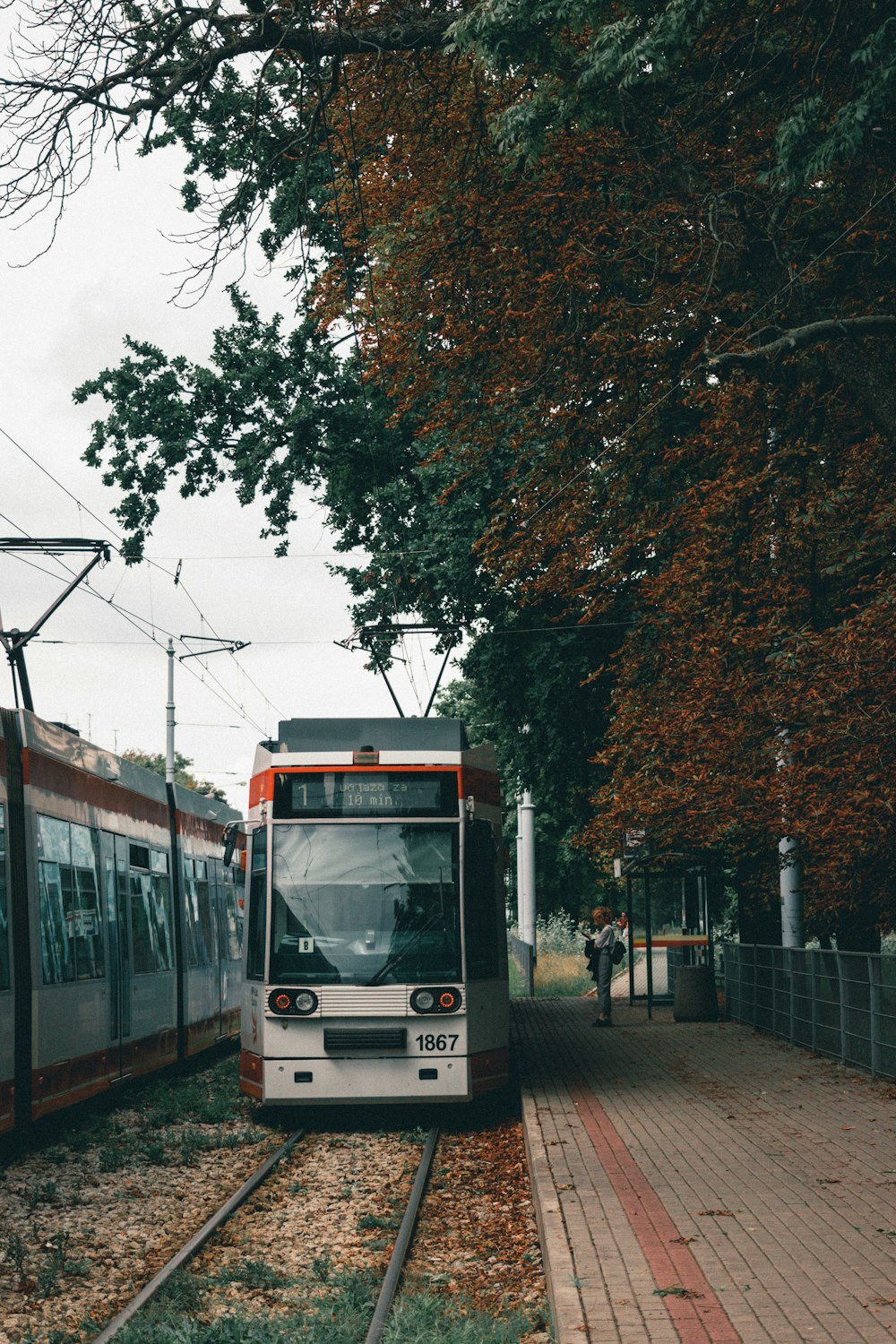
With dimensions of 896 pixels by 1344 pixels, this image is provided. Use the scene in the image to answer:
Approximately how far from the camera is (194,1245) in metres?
8.61

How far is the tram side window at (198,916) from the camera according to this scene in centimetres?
1975

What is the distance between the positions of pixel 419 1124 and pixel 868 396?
715cm

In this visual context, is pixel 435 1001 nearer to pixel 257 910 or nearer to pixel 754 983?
pixel 257 910

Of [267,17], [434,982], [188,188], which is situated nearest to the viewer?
[267,17]

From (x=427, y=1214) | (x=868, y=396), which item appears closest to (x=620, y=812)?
(x=868, y=396)

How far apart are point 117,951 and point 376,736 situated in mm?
3351

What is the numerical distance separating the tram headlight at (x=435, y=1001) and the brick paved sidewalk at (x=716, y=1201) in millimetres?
1106

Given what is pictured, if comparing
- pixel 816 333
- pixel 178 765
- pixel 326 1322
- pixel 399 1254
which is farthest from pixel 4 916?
pixel 178 765

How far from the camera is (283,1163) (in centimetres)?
1191

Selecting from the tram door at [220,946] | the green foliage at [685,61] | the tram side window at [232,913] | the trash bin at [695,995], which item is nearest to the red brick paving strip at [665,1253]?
the green foliage at [685,61]

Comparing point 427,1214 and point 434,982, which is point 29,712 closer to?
point 434,982

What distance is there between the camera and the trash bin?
83.3 ft

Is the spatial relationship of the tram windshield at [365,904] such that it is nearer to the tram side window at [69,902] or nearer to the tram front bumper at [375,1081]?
the tram front bumper at [375,1081]

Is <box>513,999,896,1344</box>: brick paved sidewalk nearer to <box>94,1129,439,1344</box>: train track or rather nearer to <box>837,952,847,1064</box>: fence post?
<box>837,952,847,1064</box>: fence post
